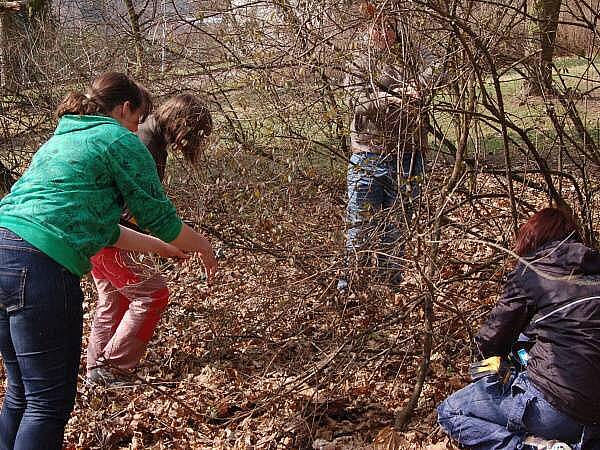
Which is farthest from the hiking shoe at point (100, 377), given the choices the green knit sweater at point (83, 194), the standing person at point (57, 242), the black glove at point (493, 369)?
the black glove at point (493, 369)

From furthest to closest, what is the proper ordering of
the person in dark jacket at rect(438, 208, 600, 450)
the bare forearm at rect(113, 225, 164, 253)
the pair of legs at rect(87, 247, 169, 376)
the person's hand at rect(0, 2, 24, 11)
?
the person's hand at rect(0, 2, 24, 11) → the pair of legs at rect(87, 247, 169, 376) → the bare forearm at rect(113, 225, 164, 253) → the person in dark jacket at rect(438, 208, 600, 450)

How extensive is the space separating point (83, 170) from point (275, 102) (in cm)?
166

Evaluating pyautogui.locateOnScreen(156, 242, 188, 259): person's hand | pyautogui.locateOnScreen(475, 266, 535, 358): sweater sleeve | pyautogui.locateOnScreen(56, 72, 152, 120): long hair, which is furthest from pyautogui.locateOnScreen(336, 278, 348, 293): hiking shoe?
pyautogui.locateOnScreen(56, 72, 152, 120): long hair

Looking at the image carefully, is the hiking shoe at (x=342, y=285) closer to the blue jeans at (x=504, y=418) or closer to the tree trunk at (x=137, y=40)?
the blue jeans at (x=504, y=418)

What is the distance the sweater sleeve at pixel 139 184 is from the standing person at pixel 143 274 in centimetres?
115

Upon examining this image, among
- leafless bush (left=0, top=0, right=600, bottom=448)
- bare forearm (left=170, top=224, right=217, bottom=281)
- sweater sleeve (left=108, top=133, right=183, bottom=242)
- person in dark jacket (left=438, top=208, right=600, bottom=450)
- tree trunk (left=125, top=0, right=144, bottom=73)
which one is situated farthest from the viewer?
tree trunk (left=125, top=0, right=144, bottom=73)

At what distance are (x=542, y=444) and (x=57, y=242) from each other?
2068 millimetres

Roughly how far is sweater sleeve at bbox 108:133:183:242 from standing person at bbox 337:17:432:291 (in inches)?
38.5

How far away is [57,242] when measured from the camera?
2.65 meters

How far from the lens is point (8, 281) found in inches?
104

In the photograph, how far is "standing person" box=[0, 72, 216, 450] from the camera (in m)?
2.64

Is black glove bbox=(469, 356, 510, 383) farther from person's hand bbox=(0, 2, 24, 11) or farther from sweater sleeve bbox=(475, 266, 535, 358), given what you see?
person's hand bbox=(0, 2, 24, 11)

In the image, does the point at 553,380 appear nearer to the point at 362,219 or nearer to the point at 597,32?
the point at 362,219

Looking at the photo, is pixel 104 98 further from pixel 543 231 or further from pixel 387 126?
pixel 543 231
